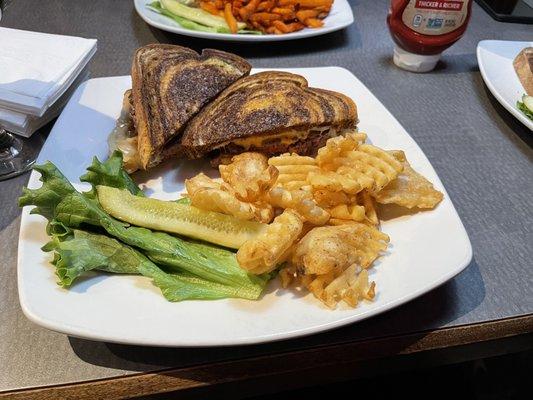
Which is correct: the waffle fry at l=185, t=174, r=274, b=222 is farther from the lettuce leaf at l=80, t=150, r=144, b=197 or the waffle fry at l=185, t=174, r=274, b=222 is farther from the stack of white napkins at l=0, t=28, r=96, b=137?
the stack of white napkins at l=0, t=28, r=96, b=137

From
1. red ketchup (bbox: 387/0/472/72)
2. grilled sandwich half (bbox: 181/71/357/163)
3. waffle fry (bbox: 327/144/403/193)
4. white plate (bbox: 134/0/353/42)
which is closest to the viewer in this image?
waffle fry (bbox: 327/144/403/193)

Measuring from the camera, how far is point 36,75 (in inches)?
59.7

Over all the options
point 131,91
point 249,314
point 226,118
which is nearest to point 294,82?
point 226,118

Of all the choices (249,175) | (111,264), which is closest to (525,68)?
(249,175)

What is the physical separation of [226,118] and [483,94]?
1172 millimetres

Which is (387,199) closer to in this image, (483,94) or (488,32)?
(483,94)

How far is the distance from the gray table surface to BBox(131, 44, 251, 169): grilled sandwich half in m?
0.38

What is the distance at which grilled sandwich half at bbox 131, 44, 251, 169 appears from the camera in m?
1.36

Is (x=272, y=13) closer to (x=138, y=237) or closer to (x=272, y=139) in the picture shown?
(x=272, y=139)

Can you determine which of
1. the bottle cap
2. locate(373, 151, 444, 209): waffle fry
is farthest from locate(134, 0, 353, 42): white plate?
locate(373, 151, 444, 209): waffle fry

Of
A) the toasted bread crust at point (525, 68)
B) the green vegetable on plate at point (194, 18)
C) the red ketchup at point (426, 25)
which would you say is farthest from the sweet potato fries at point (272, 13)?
the toasted bread crust at point (525, 68)

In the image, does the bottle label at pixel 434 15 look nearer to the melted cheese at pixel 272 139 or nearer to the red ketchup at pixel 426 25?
the red ketchup at pixel 426 25

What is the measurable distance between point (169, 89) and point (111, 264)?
675 millimetres

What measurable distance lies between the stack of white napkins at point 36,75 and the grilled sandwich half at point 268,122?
0.47 meters
